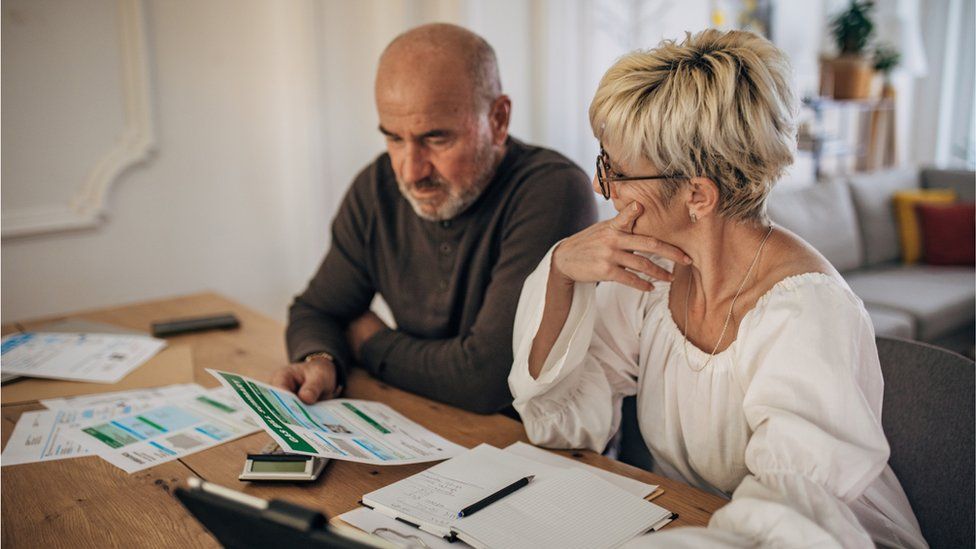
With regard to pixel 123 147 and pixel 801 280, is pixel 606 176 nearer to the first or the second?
pixel 801 280

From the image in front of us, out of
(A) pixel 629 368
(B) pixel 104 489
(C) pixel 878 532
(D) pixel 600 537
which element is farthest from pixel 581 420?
(B) pixel 104 489

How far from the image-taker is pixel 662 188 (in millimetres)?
1201

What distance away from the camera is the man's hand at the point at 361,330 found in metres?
1.78

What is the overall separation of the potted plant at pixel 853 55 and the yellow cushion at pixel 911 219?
3.06 ft

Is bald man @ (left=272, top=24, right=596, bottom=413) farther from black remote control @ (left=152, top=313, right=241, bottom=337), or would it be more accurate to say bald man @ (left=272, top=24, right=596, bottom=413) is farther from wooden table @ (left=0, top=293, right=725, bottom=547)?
black remote control @ (left=152, top=313, right=241, bottom=337)

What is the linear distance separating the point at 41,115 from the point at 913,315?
3423mm

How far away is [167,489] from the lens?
1.22 metres

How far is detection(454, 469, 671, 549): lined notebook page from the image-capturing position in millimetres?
1014

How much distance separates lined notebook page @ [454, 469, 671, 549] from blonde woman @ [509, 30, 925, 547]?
4.6 inches

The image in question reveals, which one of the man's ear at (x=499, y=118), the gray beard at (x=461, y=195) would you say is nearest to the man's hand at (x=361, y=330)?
the gray beard at (x=461, y=195)

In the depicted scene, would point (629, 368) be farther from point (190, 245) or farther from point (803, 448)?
point (190, 245)

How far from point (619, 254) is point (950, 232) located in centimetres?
356

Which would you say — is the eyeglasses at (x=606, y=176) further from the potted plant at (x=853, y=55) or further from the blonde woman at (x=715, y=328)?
the potted plant at (x=853, y=55)

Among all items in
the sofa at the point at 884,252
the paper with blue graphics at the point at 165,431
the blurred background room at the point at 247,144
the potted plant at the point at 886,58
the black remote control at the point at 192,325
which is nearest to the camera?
the paper with blue graphics at the point at 165,431
